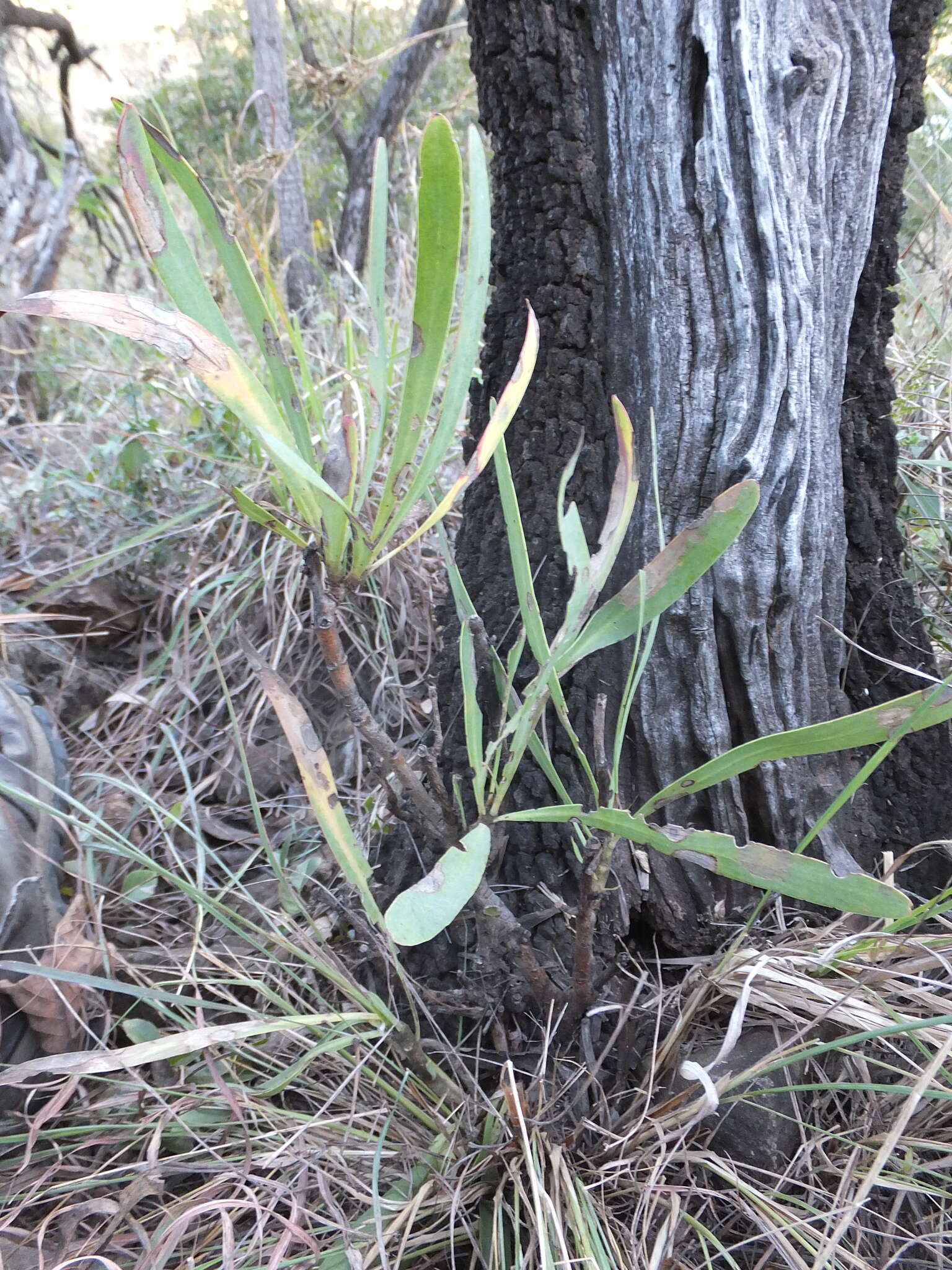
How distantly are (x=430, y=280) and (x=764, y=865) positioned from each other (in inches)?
17.2

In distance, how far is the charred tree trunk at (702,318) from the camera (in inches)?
28.5

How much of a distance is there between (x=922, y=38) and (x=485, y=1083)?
111cm

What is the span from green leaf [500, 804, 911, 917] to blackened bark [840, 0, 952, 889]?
387 millimetres

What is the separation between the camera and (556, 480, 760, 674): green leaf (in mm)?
550

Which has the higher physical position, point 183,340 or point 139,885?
point 183,340

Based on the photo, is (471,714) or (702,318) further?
(702,318)

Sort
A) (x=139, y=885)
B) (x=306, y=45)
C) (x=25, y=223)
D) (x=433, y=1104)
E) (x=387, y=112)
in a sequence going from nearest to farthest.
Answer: (x=433, y=1104)
(x=139, y=885)
(x=25, y=223)
(x=387, y=112)
(x=306, y=45)

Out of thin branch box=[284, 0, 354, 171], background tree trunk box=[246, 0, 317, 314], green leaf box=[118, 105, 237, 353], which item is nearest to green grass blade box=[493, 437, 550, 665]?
green leaf box=[118, 105, 237, 353]

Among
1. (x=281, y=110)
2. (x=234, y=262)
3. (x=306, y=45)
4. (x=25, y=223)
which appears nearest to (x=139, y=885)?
(x=234, y=262)

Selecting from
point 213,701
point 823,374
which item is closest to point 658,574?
point 823,374

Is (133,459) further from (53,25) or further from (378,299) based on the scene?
(53,25)

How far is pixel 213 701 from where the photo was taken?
4.09 ft

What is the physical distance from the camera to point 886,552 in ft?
2.92

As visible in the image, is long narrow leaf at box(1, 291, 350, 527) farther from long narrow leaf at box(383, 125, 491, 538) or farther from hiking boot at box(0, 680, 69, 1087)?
hiking boot at box(0, 680, 69, 1087)
